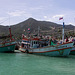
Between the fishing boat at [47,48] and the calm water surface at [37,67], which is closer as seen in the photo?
the calm water surface at [37,67]

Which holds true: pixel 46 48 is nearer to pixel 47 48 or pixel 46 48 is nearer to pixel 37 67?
pixel 47 48

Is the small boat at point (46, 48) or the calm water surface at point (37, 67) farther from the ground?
the small boat at point (46, 48)

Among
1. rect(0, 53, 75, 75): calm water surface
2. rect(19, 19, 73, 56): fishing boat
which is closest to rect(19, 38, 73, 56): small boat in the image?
rect(19, 19, 73, 56): fishing boat

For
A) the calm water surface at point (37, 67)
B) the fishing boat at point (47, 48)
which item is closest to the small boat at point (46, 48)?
the fishing boat at point (47, 48)

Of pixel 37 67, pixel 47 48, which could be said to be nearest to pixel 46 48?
pixel 47 48

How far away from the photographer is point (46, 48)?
2289 cm

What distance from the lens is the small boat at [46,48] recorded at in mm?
21297

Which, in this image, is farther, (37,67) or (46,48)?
(46,48)

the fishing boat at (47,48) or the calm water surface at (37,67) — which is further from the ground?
the fishing boat at (47,48)

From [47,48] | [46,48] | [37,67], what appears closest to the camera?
[37,67]

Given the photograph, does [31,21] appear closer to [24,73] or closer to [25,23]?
[25,23]

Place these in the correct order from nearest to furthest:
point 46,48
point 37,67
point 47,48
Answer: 1. point 37,67
2. point 47,48
3. point 46,48

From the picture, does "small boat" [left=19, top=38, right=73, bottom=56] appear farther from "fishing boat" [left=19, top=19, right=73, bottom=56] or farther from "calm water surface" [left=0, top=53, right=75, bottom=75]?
"calm water surface" [left=0, top=53, right=75, bottom=75]

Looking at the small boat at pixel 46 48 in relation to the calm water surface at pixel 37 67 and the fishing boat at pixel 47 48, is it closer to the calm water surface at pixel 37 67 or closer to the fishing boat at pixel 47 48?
the fishing boat at pixel 47 48
